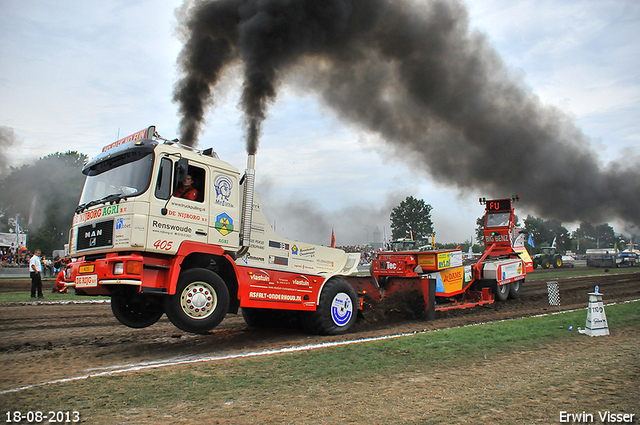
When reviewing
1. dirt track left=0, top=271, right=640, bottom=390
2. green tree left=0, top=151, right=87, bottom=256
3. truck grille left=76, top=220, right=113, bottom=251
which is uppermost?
green tree left=0, top=151, right=87, bottom=256

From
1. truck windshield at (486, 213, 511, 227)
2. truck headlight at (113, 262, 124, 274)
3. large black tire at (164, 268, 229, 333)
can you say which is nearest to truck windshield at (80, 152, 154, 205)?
truck headlight at (113, 262, 124, 274)

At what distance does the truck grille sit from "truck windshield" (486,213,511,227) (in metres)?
13.2

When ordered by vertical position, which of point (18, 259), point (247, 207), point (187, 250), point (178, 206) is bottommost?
point (187, 250)

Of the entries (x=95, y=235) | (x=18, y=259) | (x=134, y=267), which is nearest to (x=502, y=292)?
(x=134, y=267)

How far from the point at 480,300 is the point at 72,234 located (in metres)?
11.1

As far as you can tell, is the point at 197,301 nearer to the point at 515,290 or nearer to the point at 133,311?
the point at 133,311

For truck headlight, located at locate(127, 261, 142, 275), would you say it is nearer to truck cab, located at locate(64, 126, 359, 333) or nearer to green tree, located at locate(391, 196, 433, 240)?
truck cab, located at locate(64, 126, 359, 333)

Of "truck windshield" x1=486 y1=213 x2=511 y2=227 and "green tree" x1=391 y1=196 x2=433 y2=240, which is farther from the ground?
"green tree" x1=391 y1=196 x2=433 y2=240

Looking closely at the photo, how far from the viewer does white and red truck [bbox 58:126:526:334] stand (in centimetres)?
602

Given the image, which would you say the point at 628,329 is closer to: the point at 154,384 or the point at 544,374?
the point at 544,374

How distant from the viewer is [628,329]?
25.5ft

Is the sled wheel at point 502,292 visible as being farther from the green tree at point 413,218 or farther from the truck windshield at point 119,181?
the green tree at point 413,218

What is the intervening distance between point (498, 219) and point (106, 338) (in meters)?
13.1

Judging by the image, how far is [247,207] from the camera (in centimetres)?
734
